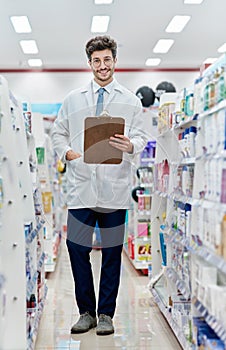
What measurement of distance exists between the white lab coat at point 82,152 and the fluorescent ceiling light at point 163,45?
740 centimetres

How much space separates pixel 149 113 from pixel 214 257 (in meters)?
3.81

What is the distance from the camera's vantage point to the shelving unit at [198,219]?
7.72 ft

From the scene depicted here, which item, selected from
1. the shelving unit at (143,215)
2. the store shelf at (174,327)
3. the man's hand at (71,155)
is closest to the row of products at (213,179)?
the store shelf at (174,327)

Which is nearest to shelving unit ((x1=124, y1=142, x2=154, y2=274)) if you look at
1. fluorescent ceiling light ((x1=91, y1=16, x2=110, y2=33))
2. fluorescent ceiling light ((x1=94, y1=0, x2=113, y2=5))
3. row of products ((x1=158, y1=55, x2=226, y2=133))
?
row of products ((x1=158, y1=55, x2=226, y2=133))

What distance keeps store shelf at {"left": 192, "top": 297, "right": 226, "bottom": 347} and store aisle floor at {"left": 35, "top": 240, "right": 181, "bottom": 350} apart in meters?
0.83

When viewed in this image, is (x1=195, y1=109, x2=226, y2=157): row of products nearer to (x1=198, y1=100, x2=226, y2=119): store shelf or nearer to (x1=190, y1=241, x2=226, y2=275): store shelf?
(x1=198, y1=100, x2=226, y2=119): store shelf

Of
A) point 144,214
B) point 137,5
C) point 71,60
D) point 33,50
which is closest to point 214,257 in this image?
point 144,214

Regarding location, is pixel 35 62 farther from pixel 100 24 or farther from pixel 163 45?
pixel 100 24

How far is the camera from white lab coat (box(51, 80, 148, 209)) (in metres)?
3.68

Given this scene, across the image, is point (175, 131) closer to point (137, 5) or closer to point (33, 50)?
point (137, 5)

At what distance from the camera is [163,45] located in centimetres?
1117

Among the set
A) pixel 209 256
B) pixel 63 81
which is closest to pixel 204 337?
pixel 209 256

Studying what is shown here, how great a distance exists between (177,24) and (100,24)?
135 cm

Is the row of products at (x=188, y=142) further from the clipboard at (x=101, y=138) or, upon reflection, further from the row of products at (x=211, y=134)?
the clipboard at (x=101, y=138)
